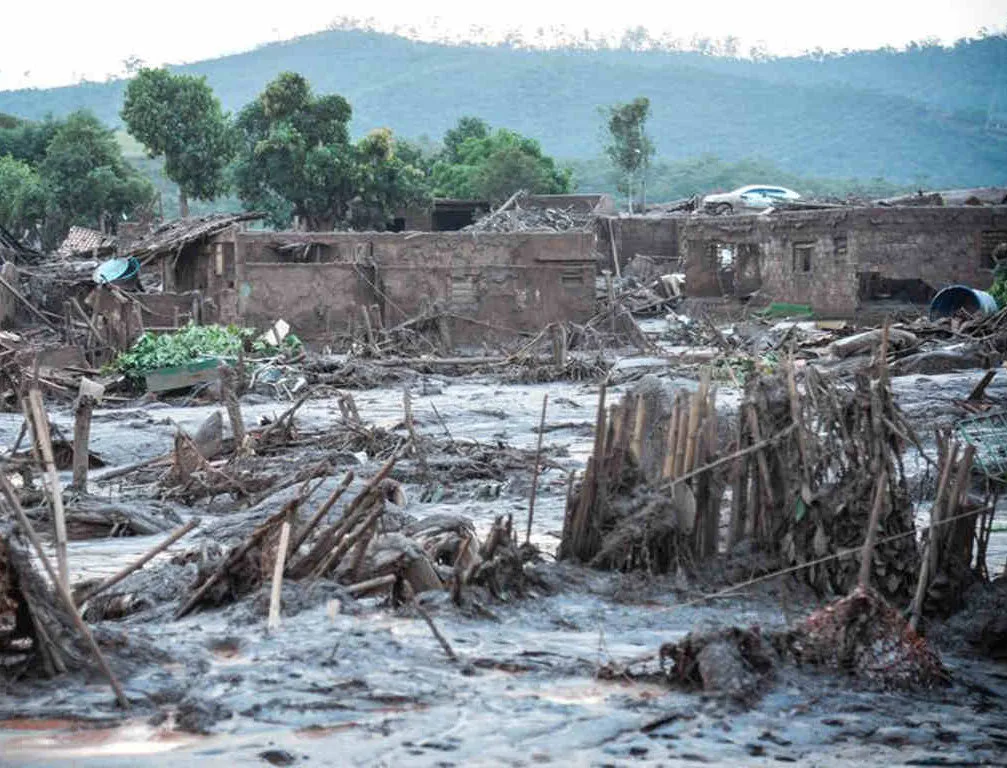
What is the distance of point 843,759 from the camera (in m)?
6.10

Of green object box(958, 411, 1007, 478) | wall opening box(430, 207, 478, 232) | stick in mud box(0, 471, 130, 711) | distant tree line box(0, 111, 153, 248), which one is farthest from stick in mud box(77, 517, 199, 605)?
distant tree line box(0, 111, 153, 248)

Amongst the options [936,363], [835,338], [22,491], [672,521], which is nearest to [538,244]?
[835,338]

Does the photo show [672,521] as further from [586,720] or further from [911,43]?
[911,43]

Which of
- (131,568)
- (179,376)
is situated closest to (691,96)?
(179,376)

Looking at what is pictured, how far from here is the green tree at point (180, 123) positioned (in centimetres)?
4391

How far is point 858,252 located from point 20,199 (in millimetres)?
25934

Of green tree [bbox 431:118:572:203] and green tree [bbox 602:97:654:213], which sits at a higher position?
green tree [bbox 602:97:654:213]

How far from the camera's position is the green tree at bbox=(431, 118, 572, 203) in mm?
51469

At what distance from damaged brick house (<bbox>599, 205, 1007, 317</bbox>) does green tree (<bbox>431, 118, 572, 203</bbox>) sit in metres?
15.7

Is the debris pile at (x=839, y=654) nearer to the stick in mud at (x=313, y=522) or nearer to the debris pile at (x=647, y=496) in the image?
the debris pile at (x=647, y=496)

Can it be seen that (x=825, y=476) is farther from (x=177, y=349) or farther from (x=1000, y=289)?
(x=1000, y=289)

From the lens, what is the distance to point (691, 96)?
152 m

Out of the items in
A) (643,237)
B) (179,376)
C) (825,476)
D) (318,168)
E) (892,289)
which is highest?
(318,168)

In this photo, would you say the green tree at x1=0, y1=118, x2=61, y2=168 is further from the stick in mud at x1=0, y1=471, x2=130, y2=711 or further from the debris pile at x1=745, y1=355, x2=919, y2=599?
the stick in mud at x1=0, y1=471, x2=130, y2=711
